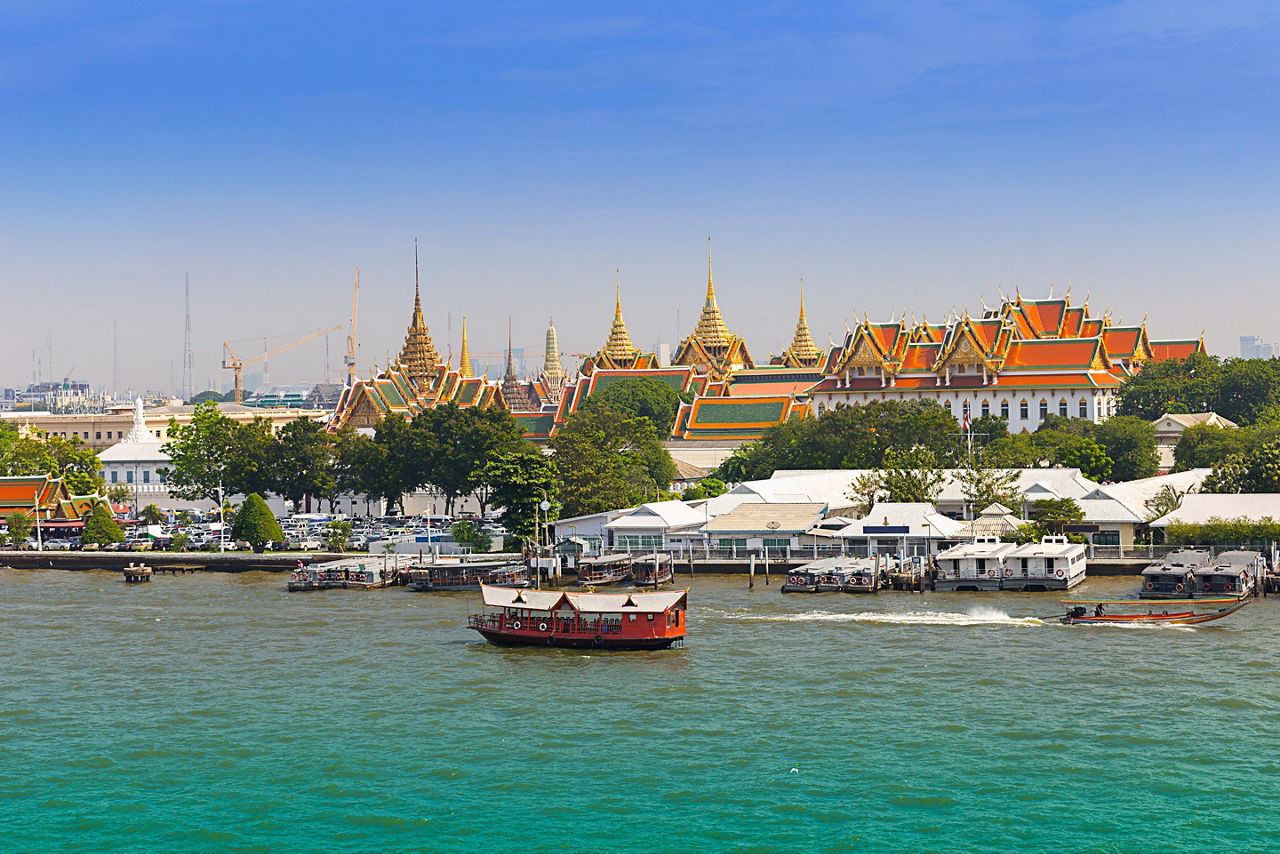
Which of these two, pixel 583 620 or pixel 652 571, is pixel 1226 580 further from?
pixel 652 571

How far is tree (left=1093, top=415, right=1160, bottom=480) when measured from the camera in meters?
77.2

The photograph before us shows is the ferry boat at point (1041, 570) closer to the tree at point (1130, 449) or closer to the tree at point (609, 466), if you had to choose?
the tree at point (609, 466)

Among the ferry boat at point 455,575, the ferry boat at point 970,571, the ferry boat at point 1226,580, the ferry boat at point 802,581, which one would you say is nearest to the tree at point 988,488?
the ferry boat at point 970,571

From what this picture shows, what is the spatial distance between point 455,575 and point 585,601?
1459 cm

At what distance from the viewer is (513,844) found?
26.7 metres

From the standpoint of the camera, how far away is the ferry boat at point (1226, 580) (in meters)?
46.2

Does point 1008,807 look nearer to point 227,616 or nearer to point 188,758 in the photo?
point 188,758

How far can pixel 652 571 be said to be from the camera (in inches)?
2240

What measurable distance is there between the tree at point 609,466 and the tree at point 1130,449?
2227 cm

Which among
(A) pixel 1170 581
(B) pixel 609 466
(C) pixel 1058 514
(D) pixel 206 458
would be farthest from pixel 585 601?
(D) pixel 206 458

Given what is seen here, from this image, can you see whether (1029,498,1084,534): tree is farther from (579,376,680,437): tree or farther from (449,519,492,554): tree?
(579,376,680,437): tree

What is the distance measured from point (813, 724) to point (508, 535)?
33.5 m

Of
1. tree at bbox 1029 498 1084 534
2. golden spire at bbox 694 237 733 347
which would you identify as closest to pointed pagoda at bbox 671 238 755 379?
golden spire at bbox 694 237 733 347

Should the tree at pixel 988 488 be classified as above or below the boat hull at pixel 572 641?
above
